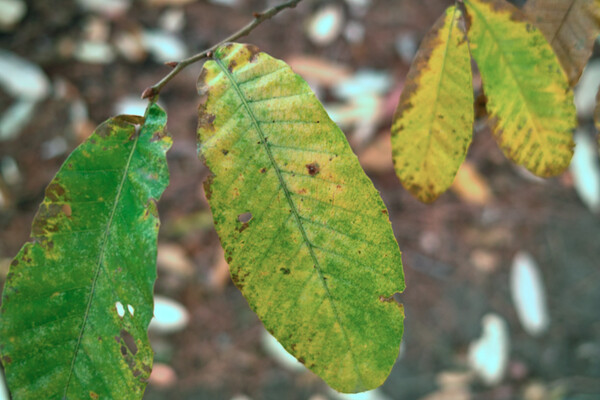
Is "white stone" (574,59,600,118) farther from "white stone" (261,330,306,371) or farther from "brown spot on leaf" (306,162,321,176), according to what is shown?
"brown spot on leaf" (306,162,321,176)

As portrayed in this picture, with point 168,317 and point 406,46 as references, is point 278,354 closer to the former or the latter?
point 168,317

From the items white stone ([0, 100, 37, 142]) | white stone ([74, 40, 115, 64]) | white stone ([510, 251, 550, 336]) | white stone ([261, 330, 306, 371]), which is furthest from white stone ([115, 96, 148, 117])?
white stone ([510, 251, 550, 336])

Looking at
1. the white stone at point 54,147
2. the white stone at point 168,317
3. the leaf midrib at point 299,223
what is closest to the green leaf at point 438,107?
the leaf midrib at point 299,223

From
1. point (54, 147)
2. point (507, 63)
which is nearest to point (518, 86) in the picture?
point (507, 63)

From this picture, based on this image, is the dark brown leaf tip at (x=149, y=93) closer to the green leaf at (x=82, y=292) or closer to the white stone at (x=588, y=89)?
the green leaf at (x=82, y=292)

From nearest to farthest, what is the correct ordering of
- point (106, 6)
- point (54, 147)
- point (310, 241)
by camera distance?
point (310, 241)
point (54, 147)
point (106, 6)

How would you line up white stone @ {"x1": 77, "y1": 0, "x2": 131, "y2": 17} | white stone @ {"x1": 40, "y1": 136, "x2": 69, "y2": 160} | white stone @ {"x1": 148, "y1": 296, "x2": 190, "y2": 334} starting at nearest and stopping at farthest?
white stone @ {"x1": 148, "y1": 296, "x2": 190, "y2": 334} < white stone @ {"x1": 40, "y1": 136, "x2": 69, "y2": 160} < white stone @ {"x1": 77, "y1": 0, "x2": 131, "y2": 17}
